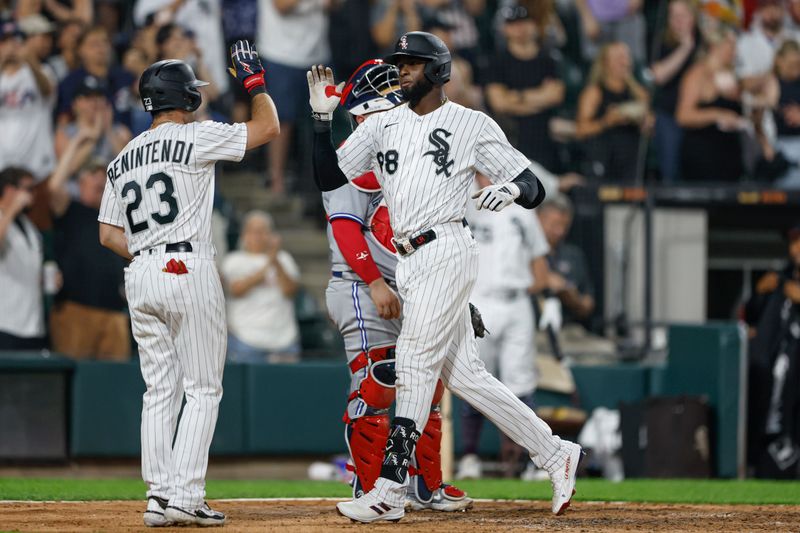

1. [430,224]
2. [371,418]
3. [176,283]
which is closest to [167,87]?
[176,283]

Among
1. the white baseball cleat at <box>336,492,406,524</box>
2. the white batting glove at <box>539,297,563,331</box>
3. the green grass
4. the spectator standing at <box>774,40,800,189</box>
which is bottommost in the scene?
the green grass

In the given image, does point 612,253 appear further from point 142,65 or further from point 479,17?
point 142,65

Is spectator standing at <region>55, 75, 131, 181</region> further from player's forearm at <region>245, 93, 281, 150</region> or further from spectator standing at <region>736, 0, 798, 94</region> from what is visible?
spectator standing at <region>736, 0, 798, 94</region>

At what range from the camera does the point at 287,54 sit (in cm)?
1145

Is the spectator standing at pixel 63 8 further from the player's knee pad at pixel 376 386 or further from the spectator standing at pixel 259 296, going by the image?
the player's knee pad at pixel 376 386

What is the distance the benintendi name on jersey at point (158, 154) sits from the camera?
5359 mm

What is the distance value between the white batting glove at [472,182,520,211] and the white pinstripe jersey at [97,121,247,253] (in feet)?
3.12

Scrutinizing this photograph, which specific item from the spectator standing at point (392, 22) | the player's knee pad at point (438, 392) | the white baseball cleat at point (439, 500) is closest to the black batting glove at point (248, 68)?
the player's knee pad at point (438, 392)

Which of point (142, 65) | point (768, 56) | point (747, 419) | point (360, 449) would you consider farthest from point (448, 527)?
point (768, 56)

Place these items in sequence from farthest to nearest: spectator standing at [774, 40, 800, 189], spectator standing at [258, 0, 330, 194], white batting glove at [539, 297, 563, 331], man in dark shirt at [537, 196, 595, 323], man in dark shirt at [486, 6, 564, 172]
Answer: spectator standing at [774, 40, 800, 189], man in dark shirt at [486, 6, 564, 172], spectator standing at [258, 0, 330, 194], man in dark shirt at [537, 196, 595, 323], white batting glove at [539, 297, 563, 331]

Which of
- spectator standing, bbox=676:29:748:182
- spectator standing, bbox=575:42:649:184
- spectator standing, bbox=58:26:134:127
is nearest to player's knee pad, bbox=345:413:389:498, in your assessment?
spectator standing, bbox=58:26:134:127

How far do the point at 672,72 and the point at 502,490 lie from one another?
584cm

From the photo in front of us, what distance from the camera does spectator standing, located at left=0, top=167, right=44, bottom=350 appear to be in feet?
31.6

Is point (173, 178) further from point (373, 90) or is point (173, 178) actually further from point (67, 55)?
point (67, 55)
